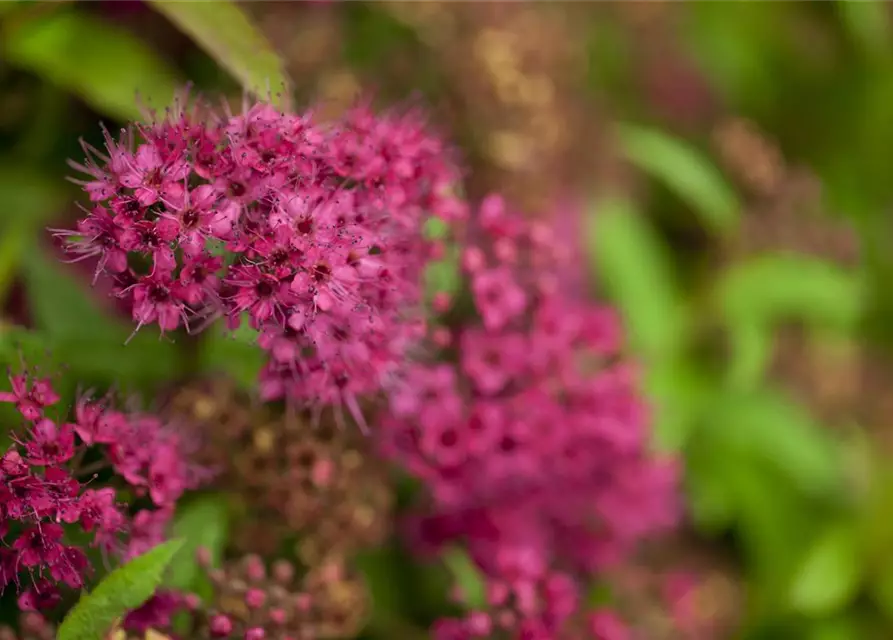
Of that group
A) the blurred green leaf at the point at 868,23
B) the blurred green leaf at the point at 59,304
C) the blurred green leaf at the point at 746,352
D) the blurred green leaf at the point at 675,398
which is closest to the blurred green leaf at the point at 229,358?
the blurred green leaf at the point at 59,304

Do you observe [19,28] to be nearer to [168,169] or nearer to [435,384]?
[168,169]

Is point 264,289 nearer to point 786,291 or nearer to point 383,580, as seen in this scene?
point 383,580

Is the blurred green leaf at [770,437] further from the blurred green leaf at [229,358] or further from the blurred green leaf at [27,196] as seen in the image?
the blurred green leaf at [27,196]

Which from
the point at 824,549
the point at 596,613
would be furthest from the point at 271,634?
the point at 824,549

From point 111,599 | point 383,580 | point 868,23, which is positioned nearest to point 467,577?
point 383,580

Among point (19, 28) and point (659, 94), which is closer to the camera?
point (19, 28)
